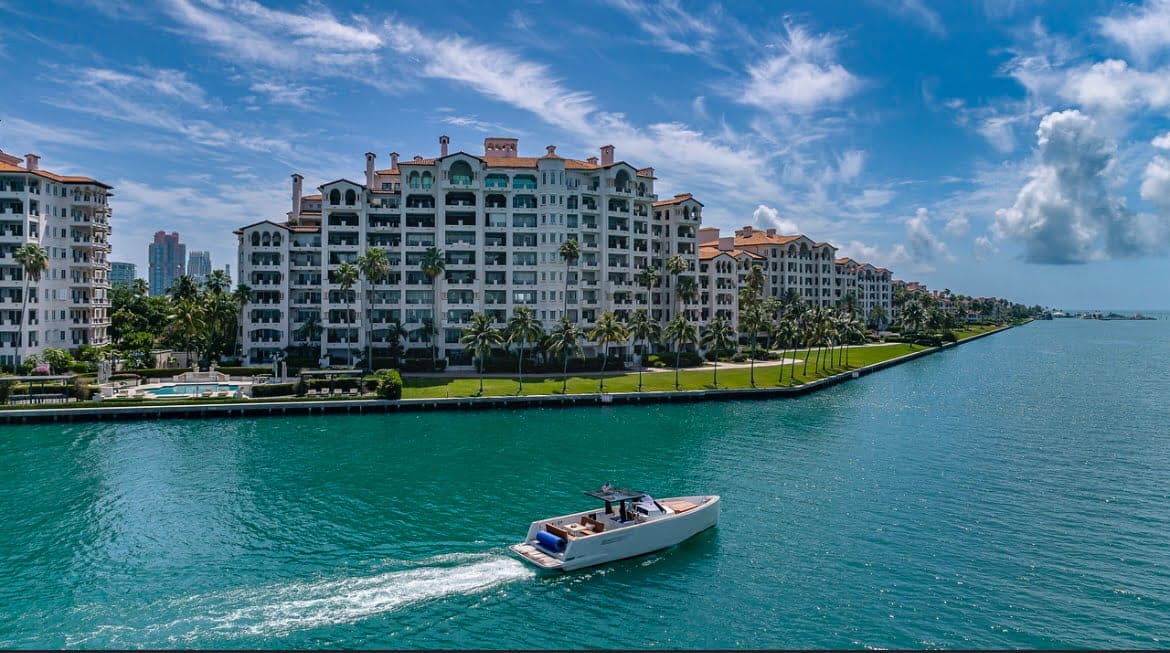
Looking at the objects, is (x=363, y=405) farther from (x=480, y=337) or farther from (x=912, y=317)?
(x=912, y=317)

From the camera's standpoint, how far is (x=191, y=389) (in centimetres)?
9181

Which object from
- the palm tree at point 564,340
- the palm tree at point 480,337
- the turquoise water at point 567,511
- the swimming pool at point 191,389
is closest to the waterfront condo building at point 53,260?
the swimming pool at point 191,389

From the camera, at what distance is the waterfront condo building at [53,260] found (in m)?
102

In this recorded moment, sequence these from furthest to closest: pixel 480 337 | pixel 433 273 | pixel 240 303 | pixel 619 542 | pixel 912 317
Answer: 1. pixel 912 317
2. pixel 240 303
3. pixel 433 273
4. pixel 480 337
5. pixel 619 542

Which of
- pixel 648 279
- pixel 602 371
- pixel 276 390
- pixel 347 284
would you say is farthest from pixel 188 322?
pixel 648 279

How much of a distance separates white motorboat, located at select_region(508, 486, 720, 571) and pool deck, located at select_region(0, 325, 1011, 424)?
159 feet

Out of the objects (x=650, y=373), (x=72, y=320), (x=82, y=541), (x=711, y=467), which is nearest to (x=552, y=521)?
(x=711, y=467)

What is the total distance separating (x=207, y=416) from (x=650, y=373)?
210 feet

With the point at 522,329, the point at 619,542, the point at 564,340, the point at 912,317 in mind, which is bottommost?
the point at 619,542

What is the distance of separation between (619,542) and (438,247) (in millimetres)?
88002

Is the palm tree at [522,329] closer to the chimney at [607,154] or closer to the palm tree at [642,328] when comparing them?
the palm tree at [642,328]

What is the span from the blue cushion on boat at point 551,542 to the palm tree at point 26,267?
323 feet

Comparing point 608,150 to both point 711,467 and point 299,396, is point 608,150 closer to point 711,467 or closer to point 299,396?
point 299,396

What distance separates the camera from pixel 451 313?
117 meters
